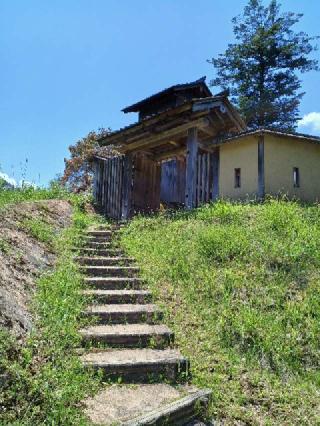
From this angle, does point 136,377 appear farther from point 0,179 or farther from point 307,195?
point 307,195

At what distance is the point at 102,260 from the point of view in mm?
6793

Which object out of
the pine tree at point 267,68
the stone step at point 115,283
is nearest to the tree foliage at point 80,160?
the pine tree at point 267,68

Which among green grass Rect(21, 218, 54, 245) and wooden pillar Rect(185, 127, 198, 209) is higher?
wooden pillar Rect(185, 127, 198, 209)

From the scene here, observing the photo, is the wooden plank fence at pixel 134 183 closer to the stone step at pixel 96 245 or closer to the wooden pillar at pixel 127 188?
the wooden pillar at pixel 127 188

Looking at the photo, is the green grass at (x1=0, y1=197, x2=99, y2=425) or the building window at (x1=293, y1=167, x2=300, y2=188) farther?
the building window at (x1=293, y1=167, x2=300, y2=188)

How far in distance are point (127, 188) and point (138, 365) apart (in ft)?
31.0

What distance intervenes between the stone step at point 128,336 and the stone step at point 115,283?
3.95 feet

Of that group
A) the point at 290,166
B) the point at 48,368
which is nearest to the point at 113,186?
the point at 290,166

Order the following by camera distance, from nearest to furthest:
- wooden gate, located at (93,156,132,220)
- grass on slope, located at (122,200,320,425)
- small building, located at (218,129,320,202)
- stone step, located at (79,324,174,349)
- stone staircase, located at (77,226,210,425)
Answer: stone staircase, located at (77,226,210,425), grass on slope, located at (122,200,320,425), stone step, located at (79,324,174,349), small building, located at (218,129,320,202), wooden gate, located at (93,156,132,220)

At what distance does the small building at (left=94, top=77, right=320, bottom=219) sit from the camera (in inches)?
487

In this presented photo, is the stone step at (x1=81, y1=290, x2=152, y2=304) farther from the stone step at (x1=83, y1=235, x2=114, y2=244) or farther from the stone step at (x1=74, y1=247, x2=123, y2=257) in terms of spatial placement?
the stone step at (x1=83, y1=235, x2=114, y2=244)

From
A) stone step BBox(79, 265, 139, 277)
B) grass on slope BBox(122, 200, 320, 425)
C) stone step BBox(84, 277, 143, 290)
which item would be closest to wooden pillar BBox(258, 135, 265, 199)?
grass on slope BBox(122, 200, 320, 425)

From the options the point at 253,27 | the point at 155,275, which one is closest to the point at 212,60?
the point at 253,27

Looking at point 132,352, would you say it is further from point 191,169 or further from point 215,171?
point 215,171
